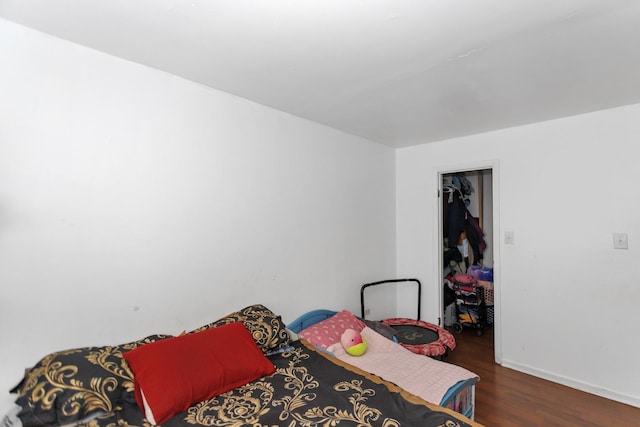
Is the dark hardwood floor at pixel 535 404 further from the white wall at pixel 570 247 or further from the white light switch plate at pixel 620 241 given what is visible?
the white light switch plate at pixel 620 241

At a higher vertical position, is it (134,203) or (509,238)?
(134,203)

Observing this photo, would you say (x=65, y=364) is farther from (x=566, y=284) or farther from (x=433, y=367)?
(x=566, y=284)

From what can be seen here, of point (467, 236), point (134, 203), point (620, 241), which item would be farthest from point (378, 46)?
point (467, 236)

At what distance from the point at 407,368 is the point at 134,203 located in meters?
2.05

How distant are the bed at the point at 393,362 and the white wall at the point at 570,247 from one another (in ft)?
4.15

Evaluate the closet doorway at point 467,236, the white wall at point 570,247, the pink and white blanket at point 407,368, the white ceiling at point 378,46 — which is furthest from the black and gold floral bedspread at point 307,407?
the closet doorway at point 467,236

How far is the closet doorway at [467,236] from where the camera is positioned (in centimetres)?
409

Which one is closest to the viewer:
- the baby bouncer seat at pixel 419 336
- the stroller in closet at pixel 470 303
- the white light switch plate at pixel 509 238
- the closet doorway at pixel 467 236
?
the baby bouncer seat at pixel 419 336

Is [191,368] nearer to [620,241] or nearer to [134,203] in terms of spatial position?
[134,203]

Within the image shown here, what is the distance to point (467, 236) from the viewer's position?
4.29 m

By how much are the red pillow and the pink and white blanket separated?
Answer: 2.39 ft

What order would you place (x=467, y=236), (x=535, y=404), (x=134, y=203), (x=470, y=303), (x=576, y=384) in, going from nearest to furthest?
(x=134, y=203) < (x=535, y=404) < (x=576, y=384) < (x=470, y=303) < (x=467, y=236)

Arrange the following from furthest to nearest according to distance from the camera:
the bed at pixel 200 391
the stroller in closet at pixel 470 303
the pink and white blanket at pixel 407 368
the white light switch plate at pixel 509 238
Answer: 1. the stroller in closet at pixel 470 303
2. the white light switch plate at pixel 509 238
3. the pink and white blanket at pixel 407 368
4. the bed at pixel 200 391

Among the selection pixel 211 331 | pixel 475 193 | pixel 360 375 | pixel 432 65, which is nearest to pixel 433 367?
pixel 360 375
